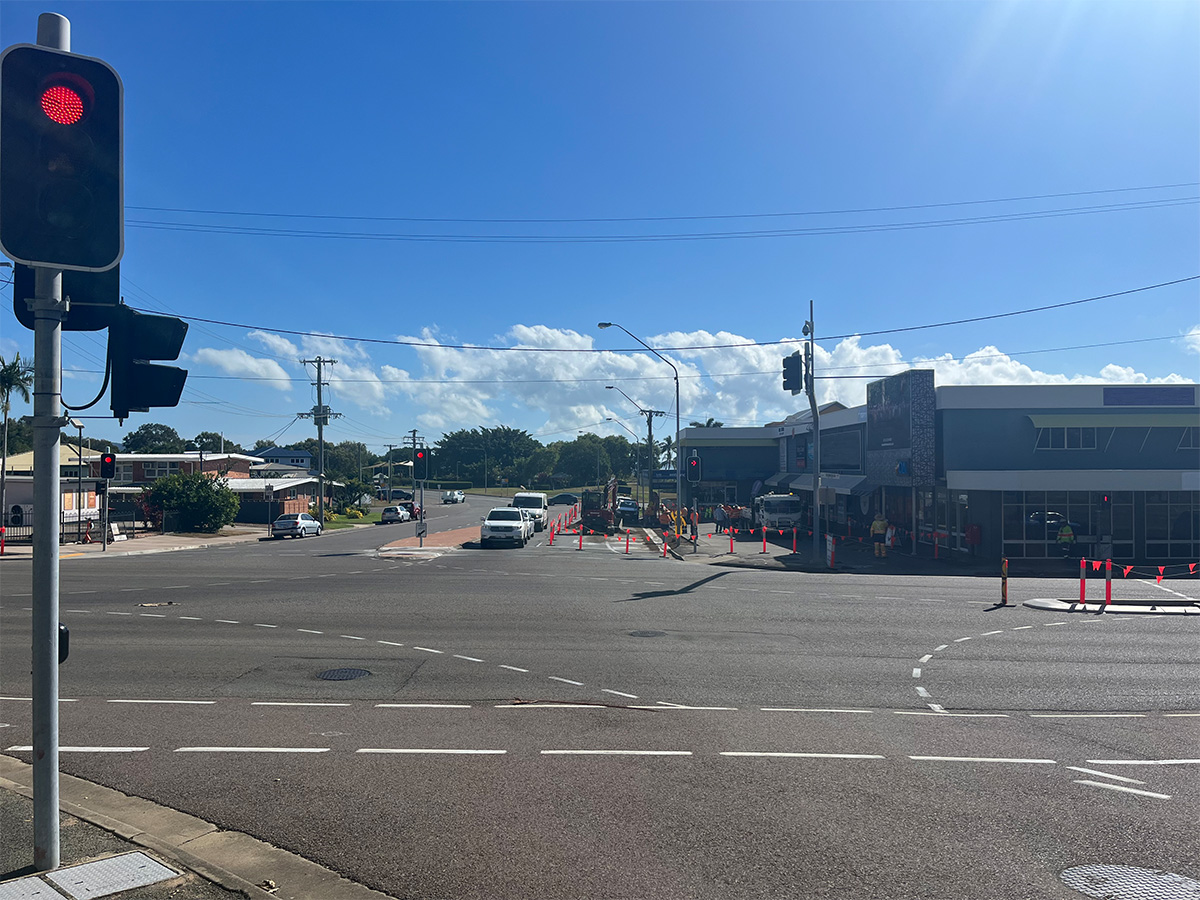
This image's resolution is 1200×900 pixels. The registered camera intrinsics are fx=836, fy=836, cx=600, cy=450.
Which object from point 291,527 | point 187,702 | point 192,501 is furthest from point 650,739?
point 192,501

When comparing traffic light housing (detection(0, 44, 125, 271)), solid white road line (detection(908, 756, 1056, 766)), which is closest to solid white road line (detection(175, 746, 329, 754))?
traffic light housing (detection(0, 44, 125, 271))

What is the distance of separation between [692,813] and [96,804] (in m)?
4.74

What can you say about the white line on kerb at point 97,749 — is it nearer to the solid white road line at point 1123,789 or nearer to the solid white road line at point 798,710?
the solid white road line at point 798,710

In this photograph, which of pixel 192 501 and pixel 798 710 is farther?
pixel 192 501

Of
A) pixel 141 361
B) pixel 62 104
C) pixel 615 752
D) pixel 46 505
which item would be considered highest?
pixel 62 104

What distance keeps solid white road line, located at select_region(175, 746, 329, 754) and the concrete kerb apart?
1.12m

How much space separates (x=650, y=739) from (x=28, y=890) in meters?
5.46

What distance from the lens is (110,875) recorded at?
5.12m

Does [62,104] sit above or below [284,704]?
above

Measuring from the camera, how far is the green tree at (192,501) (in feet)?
158

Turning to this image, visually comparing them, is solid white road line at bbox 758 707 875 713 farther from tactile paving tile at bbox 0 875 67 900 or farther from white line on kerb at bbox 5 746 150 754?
tactile paving tile at bbox 0 875 67 900

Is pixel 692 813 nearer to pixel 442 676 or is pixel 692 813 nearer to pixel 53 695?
pixel 53 695

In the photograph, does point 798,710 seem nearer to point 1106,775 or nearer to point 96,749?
point 1106,775

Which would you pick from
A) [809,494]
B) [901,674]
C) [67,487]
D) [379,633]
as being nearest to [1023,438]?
[809,494]
